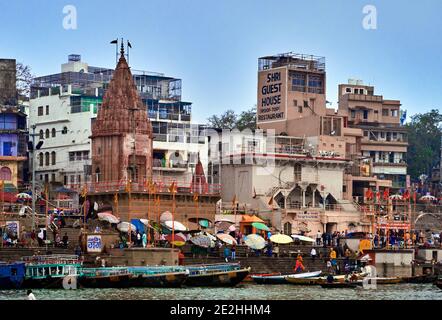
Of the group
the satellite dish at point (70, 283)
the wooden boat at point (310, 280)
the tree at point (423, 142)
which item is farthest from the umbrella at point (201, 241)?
the tree at point (423, 142)

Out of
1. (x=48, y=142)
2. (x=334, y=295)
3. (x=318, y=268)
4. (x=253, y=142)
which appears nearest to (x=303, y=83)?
(x=253, y=142)

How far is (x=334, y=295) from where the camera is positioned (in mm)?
41469

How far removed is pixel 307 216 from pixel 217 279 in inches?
920

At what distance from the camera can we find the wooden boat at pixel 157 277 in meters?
42.6

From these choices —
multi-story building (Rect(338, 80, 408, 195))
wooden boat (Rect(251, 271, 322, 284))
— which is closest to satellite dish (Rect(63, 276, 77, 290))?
Result: wooden boat (Rect(251, 271, 322, 284))

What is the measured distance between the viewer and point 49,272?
41781mm

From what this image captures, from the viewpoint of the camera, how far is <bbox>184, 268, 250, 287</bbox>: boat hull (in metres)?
44.6

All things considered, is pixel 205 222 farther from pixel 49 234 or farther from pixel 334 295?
pixel 334 295

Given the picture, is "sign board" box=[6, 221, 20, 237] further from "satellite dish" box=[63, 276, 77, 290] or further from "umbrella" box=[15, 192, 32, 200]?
"satellite dish" box=[63, 276, 77, 290]

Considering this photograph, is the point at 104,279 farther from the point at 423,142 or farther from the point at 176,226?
the point at 423,142

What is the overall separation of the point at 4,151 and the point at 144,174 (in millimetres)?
9160

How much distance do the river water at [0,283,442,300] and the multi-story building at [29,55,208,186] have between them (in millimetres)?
22429

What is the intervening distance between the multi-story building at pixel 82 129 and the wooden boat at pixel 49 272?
74.7ft

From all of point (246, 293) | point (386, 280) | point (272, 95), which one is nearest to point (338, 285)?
point (386, 280)
